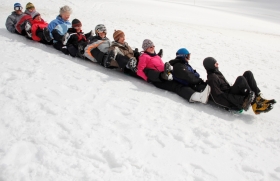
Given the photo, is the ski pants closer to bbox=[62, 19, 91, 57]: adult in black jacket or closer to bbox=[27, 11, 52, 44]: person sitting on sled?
bbox=[62, 19, 91, 57]: adult in black jacket

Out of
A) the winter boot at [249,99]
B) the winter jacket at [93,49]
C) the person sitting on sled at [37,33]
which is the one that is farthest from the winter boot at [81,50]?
the winter boot at [249,99]

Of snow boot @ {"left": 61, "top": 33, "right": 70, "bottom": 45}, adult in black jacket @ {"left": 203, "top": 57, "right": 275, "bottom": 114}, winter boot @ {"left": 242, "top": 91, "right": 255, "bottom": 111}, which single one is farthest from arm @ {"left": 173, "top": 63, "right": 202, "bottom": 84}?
snow boot @ {"left": 61, "top": 33, "right": 70, "bottom": 45}

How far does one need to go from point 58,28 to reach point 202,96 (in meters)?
4.06

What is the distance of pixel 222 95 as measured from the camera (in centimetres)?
374

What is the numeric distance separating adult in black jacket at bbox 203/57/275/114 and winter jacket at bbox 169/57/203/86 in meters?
0.27

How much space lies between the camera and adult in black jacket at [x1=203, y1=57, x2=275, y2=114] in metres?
3.49

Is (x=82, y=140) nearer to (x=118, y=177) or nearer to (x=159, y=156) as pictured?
(x=118, y=177)

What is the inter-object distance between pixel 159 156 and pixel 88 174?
77cm

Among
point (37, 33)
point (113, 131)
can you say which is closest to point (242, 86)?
point (113, 131)

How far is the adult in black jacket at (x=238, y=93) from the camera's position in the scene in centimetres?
349

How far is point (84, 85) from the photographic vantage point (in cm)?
405

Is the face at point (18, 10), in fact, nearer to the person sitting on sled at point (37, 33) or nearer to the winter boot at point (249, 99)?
the person sitting on sled at point (37, 33)

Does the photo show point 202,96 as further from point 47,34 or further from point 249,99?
point 47,34

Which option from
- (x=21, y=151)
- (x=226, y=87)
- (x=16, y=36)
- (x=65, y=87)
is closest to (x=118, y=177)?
(x=21, y=151)
